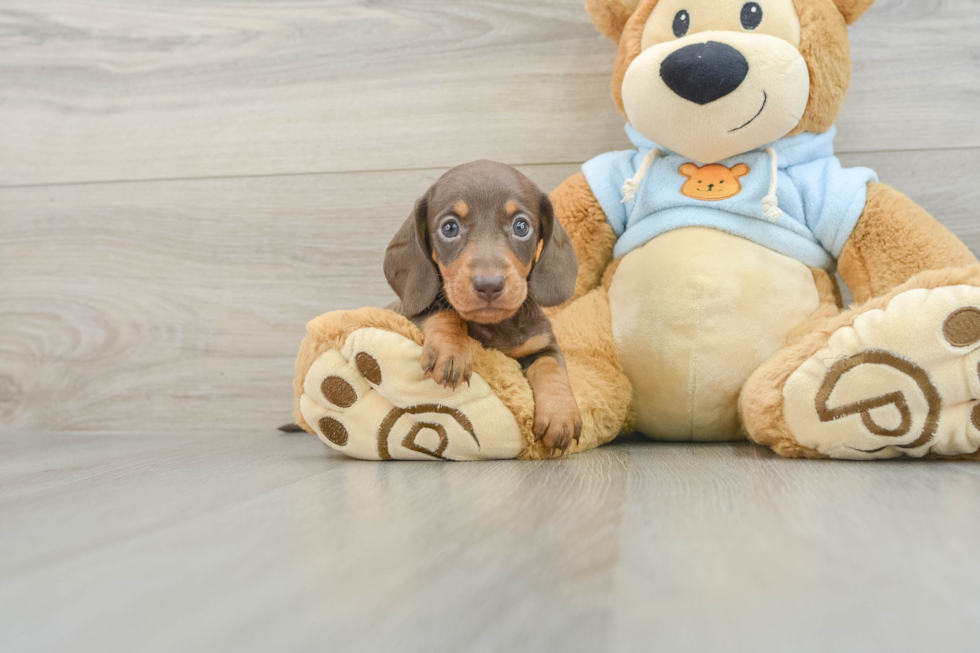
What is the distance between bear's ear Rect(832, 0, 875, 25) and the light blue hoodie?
0.74ft

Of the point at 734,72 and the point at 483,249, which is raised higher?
the point at 734,72

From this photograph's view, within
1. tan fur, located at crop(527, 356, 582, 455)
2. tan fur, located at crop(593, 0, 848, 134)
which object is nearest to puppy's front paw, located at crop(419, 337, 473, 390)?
tan fur, located at crop(527, 356, 582, 455)

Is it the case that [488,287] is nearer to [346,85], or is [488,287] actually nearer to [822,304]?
[822,304]

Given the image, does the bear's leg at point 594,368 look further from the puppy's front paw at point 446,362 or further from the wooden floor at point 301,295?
the puppy's front paw at point 446,362

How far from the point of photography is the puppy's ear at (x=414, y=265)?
1.24 m

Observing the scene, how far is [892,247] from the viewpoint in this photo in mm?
1327

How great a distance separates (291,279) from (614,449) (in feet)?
3.28

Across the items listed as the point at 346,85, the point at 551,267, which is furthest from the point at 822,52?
the point at 346,85

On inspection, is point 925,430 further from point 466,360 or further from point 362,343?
point 362,343

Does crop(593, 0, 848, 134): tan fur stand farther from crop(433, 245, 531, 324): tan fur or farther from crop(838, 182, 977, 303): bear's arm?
crop(433, 245, 531, 324): tan fur

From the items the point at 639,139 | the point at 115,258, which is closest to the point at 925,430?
the point at 639,139

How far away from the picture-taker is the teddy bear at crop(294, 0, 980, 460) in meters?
1.10

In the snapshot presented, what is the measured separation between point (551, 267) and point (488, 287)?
0.73 feet

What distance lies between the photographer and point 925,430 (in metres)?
1.05
